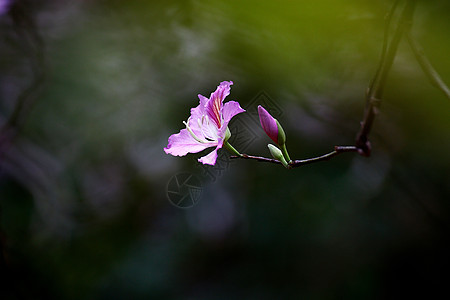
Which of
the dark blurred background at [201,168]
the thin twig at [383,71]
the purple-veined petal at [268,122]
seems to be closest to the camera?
the thin twig at [383,71]

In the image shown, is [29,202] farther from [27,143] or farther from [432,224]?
[432,224]

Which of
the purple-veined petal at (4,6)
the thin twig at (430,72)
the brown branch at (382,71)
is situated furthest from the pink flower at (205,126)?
Result: the purple-veined petal at (4,6)

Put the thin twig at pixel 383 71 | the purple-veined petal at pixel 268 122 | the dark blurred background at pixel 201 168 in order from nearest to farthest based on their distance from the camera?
the thin twig at pixel 383 71 → the purple-veined petal at pixel 268 122 → the dark blurred background at pixel 201 168

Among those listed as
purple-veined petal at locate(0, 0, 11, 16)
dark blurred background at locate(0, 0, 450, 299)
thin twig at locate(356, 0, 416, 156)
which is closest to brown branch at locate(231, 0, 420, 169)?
thin twig at locate(356, 0, 416, 156)

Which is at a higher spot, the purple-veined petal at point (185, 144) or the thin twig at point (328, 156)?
the thin twig at point (328, 156)

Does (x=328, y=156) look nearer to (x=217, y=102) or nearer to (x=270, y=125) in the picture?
(x=270, y=125)

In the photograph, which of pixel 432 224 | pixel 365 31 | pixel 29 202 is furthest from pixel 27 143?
pixel 432 224

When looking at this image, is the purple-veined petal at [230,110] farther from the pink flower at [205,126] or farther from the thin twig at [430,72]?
the thin twig at [430,72]
